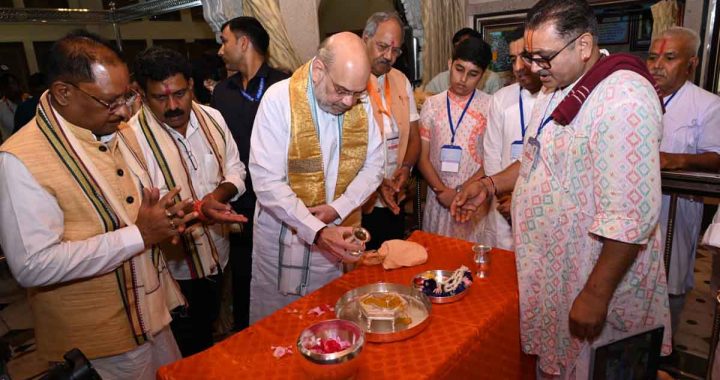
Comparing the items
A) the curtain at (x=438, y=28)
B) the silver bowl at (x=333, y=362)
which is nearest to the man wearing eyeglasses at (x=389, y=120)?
the silver bowl at (x=333, y=362)

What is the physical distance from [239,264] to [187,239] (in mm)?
835

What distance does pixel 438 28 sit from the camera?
5844 mm

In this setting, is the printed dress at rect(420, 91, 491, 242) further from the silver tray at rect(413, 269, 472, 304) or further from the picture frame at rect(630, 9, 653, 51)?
the picture frame at rect(630, 9, 653, 51)

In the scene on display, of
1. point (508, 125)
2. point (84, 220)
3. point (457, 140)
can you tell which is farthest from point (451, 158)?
point (84, 220)

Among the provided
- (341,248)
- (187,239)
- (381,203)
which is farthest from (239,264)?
(341,248)

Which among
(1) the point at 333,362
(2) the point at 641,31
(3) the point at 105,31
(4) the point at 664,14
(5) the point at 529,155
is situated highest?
(3) the point at 105,31

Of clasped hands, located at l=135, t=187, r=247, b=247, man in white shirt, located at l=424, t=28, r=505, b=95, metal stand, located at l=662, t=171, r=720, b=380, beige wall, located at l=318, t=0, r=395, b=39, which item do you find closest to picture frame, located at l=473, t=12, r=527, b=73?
man in white shirt, located at l=424, t=28, r=505, b=95

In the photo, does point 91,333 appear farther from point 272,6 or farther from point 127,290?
point 272,6

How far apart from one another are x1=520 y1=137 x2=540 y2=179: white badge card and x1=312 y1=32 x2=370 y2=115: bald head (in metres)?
0.76

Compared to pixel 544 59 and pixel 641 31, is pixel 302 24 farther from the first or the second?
pixel 641 31

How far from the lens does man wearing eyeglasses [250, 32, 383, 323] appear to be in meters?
2.09

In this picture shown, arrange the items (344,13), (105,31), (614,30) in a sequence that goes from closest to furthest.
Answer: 1. (614,30)
2. (105,31)
3. (344,13)

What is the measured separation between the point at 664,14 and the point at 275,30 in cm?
371

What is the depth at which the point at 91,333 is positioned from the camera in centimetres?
167
